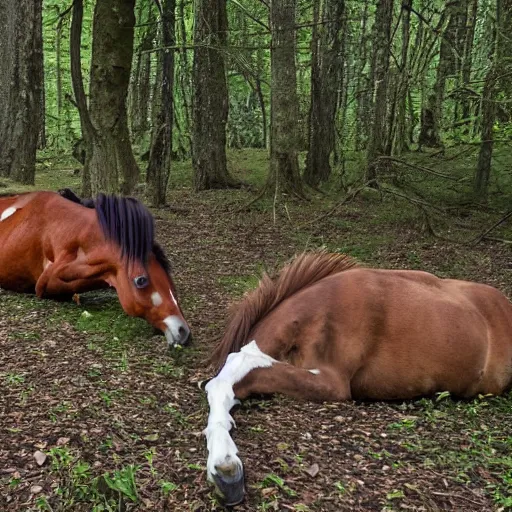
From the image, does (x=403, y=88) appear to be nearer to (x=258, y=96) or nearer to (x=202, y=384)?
(x=258, y=96)

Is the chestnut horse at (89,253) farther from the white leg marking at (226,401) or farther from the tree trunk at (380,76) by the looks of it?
the tree trunk at (380,76)

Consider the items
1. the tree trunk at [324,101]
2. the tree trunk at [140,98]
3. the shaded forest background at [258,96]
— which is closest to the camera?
the shaded forest background at [258,96]

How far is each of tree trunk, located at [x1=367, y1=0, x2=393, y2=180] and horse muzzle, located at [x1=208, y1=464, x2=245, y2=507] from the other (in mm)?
7490

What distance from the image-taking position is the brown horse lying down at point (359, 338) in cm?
353

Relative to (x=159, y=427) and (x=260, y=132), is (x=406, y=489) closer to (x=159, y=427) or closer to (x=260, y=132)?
(x=159, y=427)

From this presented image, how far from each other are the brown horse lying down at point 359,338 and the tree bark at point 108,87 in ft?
13.1

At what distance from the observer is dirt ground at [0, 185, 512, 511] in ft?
8.21

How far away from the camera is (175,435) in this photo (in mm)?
3020

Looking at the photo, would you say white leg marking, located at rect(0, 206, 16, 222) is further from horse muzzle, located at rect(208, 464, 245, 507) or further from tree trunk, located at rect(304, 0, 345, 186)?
tree trunk, located at rect(304, 0, 345, 186)

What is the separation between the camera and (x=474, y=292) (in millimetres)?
4270

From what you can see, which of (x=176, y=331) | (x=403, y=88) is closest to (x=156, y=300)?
(x=176, y=331)

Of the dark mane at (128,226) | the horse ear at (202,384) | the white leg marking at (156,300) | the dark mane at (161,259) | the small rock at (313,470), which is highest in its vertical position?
the dark mane at (128,226)

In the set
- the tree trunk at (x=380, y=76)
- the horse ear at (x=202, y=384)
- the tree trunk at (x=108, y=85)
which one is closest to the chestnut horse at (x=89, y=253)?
the horse ear at (x=202, y=384)

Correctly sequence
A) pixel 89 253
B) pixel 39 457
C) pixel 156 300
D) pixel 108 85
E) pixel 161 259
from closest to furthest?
pixel 39 457 → pixel 156 300 → pixel 161 259 → pixel 89 253 → pixel 108 85
